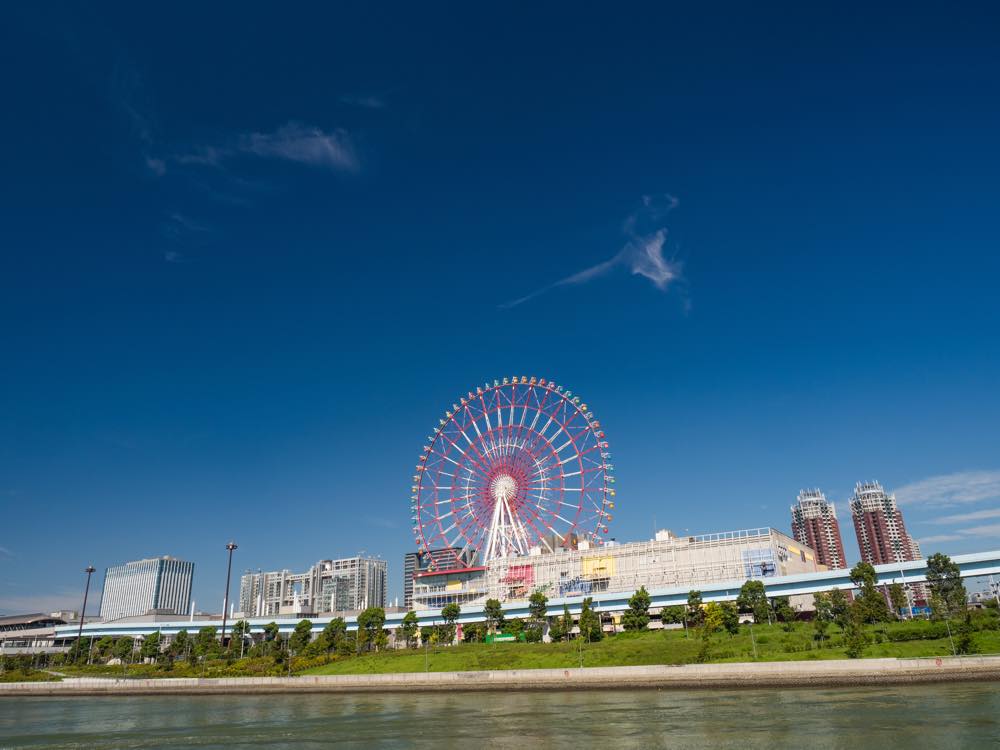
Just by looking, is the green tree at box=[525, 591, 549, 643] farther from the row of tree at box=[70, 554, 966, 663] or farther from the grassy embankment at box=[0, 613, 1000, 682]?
the grassy embankment at box=[0, 613, 1000, 682]

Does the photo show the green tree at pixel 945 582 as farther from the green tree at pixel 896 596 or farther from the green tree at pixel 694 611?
the green tree at pixel 694 611

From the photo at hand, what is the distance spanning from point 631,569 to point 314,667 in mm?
47057

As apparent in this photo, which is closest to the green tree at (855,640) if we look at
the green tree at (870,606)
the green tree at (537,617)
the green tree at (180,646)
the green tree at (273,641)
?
the green tree at (870,606)

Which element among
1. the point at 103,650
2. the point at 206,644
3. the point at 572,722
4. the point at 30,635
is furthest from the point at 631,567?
the point at 30,635

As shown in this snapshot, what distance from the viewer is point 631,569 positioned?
107312 mm

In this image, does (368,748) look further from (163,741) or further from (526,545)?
(526,545)

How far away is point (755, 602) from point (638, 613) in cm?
1364

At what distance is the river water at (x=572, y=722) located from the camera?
32.6m

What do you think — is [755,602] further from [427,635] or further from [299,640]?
[299,640]

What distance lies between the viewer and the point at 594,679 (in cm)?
6141

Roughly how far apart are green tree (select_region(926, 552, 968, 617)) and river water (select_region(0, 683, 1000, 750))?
27.6 meters

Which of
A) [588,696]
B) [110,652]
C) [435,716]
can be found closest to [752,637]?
[588,696]

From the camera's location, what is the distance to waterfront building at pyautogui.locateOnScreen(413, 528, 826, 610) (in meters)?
99.2

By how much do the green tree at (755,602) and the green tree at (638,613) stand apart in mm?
10809
